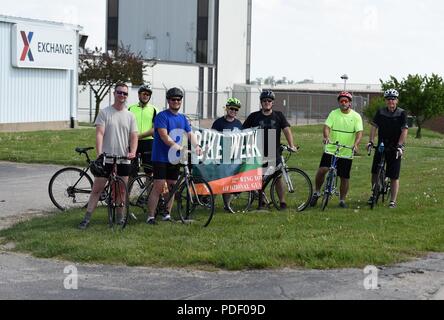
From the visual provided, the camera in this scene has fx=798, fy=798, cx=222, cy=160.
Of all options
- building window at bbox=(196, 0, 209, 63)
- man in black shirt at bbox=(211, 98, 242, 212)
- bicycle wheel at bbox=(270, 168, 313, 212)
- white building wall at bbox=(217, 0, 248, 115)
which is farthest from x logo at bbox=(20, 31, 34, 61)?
white building wall at bbox=(217, 0, 248, 115)

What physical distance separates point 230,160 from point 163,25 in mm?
58823

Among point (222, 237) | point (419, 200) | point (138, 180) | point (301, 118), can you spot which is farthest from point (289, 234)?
point (301, 118)

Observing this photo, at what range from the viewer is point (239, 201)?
13.3m

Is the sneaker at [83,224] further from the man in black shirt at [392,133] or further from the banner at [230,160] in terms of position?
the man in black shirt at [392,133]

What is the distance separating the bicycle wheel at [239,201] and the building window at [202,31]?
2229 inches

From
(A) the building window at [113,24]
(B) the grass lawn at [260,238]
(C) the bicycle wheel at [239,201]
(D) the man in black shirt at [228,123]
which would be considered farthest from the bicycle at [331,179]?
(A) the building window at [113,24]

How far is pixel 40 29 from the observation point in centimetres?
3584

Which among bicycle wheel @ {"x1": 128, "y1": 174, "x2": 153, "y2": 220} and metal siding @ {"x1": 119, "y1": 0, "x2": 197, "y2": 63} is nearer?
bicycle wheel @ {"x1": 128, "y1": 174, "x2": 153, "y2": 220}

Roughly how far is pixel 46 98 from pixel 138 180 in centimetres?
2533

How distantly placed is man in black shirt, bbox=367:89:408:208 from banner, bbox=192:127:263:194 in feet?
6.59

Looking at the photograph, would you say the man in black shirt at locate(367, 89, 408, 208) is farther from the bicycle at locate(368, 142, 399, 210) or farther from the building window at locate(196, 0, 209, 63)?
the building window at locate(196, 0, 209, 63)

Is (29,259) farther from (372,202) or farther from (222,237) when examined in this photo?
(372,202)

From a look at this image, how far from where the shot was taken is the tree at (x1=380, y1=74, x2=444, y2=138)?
47312mm

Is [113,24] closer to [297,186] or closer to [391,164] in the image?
[297,186]
